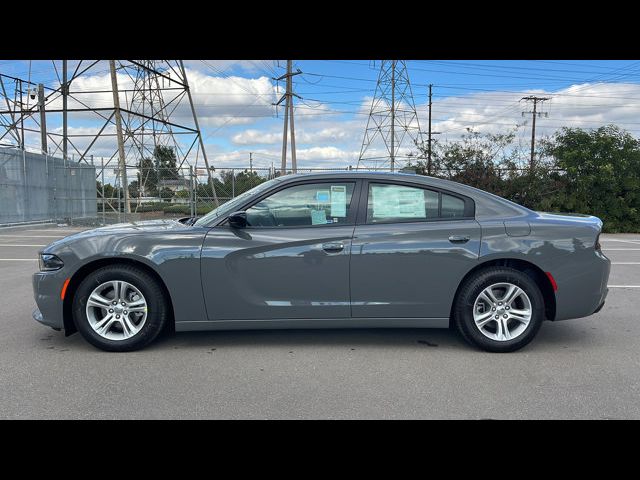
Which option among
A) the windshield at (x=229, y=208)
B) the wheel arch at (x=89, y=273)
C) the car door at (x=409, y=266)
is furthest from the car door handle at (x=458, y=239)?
the wheel arch at (x=89, y=273)

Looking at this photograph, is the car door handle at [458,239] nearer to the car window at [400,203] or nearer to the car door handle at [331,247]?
the car window at [400,203]

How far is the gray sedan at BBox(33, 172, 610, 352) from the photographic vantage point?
442 centimetres

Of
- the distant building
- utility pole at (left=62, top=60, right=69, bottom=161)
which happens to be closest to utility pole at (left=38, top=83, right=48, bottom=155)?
utility pole at (left=62, top=60, right=69, bottom=161)

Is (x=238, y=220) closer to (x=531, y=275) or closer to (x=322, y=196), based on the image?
(x=322, y=196)

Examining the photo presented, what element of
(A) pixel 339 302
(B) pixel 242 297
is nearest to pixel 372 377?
(A) pixel 339 302

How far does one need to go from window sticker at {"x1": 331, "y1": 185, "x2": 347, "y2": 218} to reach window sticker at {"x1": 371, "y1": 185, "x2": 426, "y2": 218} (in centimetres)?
27

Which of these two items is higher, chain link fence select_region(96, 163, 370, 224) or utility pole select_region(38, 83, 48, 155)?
utility pole select_region(38, 83, 48, 155)

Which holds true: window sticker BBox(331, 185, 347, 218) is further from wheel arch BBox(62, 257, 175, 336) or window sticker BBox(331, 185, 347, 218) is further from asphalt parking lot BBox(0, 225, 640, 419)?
wheel arch BBox(62, 257, 175, 336)

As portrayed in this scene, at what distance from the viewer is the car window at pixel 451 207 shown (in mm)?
4672

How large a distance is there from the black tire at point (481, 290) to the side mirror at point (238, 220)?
2.04 m

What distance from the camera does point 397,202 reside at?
4672mm

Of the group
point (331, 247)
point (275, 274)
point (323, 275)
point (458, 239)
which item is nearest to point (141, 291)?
point (275, 274)

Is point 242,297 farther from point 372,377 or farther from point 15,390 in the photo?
point 15,390

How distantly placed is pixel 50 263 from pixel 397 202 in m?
3.17
